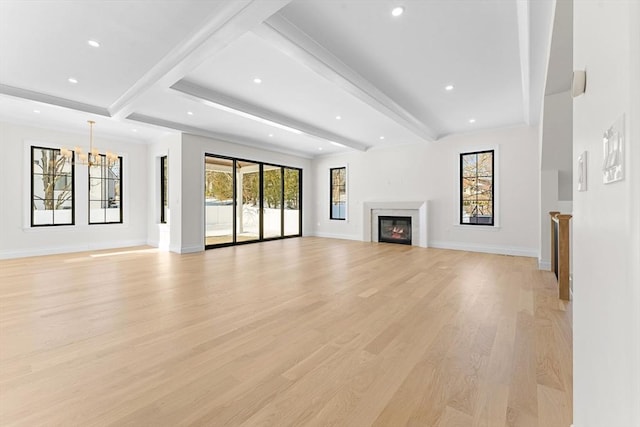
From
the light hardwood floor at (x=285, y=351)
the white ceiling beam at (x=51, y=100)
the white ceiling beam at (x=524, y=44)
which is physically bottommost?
the light hardwood floor at (x=285, y=351)

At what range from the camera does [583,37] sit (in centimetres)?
94

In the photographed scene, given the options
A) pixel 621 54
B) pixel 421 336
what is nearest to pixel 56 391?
pixel 421 336

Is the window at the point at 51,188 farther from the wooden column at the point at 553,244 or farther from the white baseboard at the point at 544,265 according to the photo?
the white baseboard at the point at 544,265

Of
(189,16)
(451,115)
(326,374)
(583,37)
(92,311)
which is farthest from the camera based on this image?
(451,115)

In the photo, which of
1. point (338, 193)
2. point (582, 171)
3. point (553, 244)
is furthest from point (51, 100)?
point (553, 244)

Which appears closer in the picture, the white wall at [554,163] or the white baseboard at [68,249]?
the white wall at [554,163]

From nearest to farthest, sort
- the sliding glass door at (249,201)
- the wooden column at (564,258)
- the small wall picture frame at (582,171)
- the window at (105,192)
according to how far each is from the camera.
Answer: the small wall picture frame at (582,171) < the wooden column at (564,258) < the window at (105,192) < the sliding glass door at (249,201)

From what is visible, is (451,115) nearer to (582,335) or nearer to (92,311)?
(582,335)

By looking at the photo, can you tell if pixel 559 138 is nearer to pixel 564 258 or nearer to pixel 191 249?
pixel 564 258

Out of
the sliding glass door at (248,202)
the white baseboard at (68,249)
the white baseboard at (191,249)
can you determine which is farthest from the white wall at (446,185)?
the white baseboard at (68,249)

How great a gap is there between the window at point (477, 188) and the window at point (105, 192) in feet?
27.7

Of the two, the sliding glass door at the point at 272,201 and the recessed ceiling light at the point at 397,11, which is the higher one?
the recessed ceiling light at the point at 397,11

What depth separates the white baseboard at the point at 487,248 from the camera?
6109 millimetres

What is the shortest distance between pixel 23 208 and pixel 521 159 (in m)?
10.4
